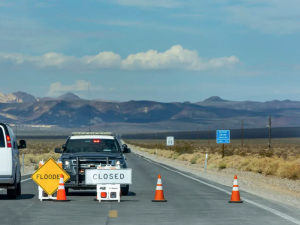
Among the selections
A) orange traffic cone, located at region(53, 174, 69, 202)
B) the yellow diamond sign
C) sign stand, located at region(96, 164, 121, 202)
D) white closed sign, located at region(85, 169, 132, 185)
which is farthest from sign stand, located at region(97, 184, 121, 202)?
the yellow diamond sign

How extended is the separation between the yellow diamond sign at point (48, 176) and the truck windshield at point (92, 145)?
2510 mm

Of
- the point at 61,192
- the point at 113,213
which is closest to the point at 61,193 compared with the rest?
the point at 61,192

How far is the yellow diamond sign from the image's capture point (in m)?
17.0

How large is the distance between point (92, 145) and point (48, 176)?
3240mm

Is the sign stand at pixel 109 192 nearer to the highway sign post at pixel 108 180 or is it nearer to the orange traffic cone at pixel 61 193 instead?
the highway sign post at pixel 108 180

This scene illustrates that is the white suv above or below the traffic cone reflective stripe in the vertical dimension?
above

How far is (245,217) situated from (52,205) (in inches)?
200

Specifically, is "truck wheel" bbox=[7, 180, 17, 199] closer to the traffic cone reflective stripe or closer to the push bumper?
the push bumper

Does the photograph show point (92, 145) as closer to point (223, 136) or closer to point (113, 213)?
point (113, 213)

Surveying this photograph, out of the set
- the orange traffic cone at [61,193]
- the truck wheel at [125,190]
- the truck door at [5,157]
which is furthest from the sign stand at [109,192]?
the truck door at [5,157]

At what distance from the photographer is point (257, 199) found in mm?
18750

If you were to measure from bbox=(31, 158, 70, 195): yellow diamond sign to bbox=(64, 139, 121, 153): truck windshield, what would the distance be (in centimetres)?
251

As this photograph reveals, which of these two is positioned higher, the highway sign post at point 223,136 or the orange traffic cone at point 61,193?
the highway sign post at point 223,136

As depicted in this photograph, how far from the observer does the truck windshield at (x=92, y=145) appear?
65.3ft
